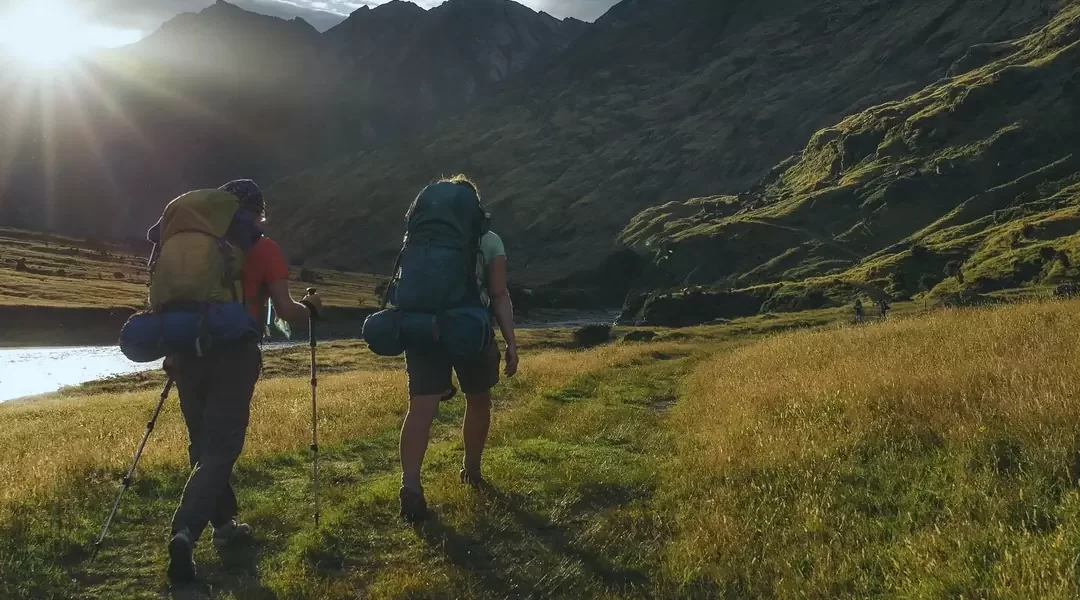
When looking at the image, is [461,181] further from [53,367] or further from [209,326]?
[53,367]

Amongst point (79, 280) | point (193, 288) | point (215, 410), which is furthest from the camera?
point (79, 280)

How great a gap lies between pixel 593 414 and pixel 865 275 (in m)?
72.7

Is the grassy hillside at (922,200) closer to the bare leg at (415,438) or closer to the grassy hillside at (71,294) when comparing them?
the grassy hillside at (71,294)

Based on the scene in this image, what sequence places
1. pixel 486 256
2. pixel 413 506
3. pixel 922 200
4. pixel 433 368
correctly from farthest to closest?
pixel 922 200
pixel 486 256
pixel 433 368
pixel 413 506

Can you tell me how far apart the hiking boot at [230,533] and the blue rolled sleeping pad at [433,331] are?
→ 198cm

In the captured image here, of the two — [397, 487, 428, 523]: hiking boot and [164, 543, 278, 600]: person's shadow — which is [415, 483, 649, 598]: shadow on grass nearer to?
[397, 487, 428, 523]: hiking boot

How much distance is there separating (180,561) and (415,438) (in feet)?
6.93

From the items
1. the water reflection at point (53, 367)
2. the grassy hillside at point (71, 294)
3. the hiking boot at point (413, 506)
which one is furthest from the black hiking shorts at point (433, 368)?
the grassy hillside at point (71, 294)

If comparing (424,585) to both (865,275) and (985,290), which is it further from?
(865,275)

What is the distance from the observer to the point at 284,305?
6.53 m

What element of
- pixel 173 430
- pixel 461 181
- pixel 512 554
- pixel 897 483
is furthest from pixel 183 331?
pixel 173 430

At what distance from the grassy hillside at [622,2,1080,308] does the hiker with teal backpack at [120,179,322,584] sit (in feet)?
227

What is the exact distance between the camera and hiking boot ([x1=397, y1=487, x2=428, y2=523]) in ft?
22.3

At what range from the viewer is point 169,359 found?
628cm
